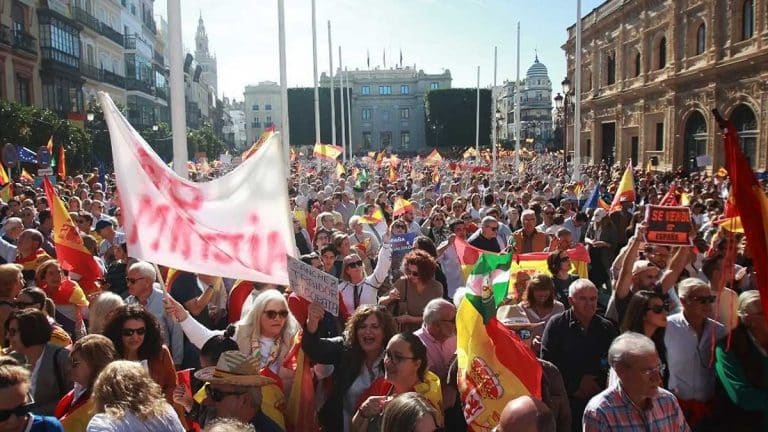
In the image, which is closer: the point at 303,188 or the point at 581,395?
the point at 581,395

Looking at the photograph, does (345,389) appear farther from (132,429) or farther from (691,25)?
(691,25)

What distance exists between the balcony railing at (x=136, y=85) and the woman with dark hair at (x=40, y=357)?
1831 inches

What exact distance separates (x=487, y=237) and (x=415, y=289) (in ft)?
10.3

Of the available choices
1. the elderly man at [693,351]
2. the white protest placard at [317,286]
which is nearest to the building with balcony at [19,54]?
the white protest placard at [317,286]

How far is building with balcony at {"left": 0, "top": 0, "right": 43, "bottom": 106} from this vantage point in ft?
97.2

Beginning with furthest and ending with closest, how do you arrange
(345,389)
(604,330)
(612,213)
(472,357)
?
(612,213), (604,330), (345,389), (472,357)

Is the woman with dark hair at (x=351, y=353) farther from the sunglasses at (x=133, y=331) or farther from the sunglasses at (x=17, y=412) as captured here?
the sunglasses at (x=17, y=412)

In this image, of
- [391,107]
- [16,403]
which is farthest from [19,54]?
[391,107]

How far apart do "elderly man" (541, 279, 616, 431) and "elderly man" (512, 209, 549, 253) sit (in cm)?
399

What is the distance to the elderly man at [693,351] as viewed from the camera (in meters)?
4.01

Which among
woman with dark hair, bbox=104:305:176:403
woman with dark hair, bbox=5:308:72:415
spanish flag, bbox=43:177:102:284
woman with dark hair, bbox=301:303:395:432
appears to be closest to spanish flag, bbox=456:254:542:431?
woman with dark hair, bbox=301:303:395:432

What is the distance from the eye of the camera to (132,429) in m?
2.79

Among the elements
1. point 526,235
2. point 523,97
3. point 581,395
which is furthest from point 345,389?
point 523,97

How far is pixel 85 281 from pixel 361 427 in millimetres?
4053
